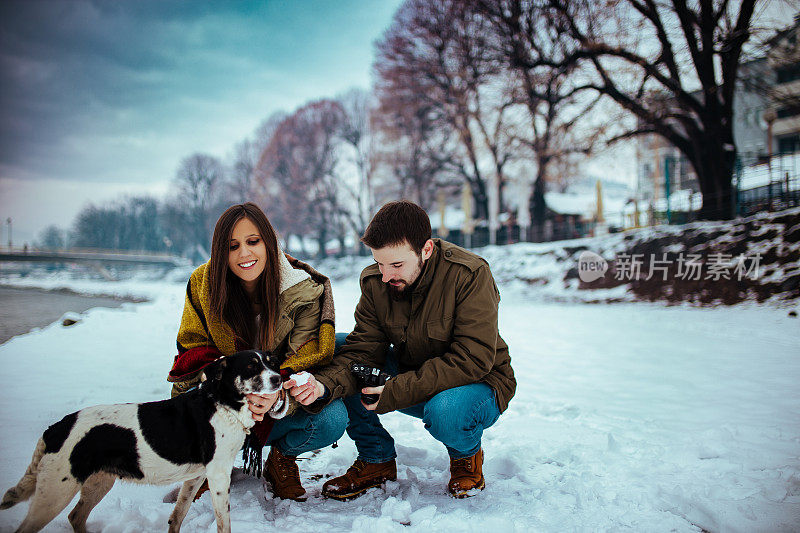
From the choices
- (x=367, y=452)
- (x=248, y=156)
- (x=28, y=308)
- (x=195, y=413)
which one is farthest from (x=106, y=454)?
(x=248, y=156)

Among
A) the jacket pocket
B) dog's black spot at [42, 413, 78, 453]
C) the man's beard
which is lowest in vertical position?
dog's black spot at [42, 413, 78, 453]

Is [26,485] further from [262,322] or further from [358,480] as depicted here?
[358,480]

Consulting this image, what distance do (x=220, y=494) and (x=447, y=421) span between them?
95 cm

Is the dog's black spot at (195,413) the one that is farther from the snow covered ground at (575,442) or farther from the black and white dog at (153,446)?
the snow covered ground at (575,442)

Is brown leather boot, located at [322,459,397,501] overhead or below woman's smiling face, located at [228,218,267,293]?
below

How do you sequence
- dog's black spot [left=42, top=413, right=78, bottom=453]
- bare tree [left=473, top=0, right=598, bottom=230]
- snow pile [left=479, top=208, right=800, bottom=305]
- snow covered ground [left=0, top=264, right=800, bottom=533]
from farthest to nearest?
bare tree [left=473, top=0, right=598, bottom=230] → snow pile [left=479, top=208, right=800, bottom=305] → snow covered ground [left=0, top=264, right=800, bottom=533] → dog's black spot [left=42, top=413, right=78, bottom=453]

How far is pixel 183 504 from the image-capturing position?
1698 millimetres

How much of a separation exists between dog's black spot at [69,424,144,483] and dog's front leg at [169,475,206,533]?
206 mm

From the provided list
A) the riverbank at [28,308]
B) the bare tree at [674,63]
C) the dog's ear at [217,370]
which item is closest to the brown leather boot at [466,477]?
the dog's ear at [217,370]

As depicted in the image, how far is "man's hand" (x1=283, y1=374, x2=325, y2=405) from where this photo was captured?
1848mm

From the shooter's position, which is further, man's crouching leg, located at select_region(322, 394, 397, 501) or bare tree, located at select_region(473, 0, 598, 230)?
bare tree, located at select_region(473, 0, 598, 230)

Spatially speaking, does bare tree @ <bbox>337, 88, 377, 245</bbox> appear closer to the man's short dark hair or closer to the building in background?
the building in background

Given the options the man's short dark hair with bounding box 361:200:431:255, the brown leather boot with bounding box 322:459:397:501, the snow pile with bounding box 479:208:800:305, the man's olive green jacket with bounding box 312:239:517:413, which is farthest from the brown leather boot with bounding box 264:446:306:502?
the snow pile with bounding box 479:208:800:305

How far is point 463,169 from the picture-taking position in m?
18.8
